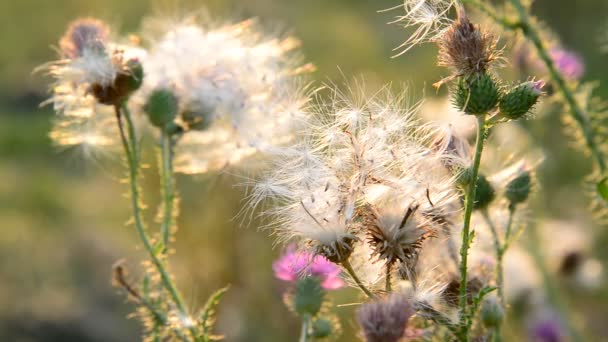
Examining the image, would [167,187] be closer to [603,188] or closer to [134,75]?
[134,75]

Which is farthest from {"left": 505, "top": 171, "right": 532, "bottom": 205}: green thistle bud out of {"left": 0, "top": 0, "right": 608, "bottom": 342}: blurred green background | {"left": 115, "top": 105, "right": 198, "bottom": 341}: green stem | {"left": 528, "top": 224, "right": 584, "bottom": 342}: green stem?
{"left": 0, "top": 0, "right": 608, "bottom": 342}: blurred green background

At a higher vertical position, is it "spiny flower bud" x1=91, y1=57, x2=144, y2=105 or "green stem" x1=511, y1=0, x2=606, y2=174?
"spiny flower bud" x1=91, y1=57, x2=144, y2=105

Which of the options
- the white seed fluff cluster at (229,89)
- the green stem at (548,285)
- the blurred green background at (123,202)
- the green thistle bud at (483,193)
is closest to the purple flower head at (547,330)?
the green stem at (548,285)

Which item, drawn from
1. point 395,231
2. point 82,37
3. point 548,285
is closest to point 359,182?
point 395,231

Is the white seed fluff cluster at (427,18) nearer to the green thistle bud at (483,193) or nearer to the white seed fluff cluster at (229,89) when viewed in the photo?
the green thistle bud at (483,193)

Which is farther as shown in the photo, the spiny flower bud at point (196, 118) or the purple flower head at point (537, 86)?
the spiny flower bud at point (196, 118)

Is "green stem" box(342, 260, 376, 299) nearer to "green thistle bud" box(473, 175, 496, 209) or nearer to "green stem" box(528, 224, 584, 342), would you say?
"green thistle bud" box(473, 175, 496, 209)
